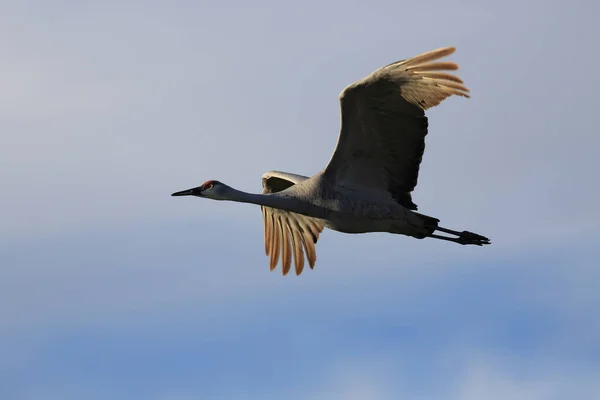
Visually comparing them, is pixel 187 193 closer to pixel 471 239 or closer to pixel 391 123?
pixel 391 123

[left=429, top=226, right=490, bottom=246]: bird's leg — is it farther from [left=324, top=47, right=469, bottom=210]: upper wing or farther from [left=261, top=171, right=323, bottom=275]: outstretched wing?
[left=261, top=171, right=323, bottom=275]: outstretched wing

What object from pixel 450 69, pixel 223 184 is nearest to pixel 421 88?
pixel 450 69

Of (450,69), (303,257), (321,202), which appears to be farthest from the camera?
(303,257)

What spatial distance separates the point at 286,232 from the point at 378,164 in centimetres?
300

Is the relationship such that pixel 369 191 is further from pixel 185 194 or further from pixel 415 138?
pixel 185 194

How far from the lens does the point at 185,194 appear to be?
21.8m

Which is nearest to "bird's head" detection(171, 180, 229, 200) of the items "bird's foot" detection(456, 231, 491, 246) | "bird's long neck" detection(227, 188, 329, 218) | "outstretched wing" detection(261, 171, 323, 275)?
"bird's long neck" detection(227, 188, 329, 218)

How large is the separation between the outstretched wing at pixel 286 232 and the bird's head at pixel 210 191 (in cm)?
166

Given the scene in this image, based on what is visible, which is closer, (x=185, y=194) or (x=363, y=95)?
(x=363, y=95)

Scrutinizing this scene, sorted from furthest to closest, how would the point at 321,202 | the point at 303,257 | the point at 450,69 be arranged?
the point at 303,257, the point at 321,202, the point at 450,69

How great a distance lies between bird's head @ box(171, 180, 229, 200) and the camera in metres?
21.6

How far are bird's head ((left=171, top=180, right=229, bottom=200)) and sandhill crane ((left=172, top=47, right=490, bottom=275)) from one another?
0.05ft

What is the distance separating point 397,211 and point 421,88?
2061mm

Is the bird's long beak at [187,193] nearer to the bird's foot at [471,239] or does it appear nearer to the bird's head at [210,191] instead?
the bird's head at [210,191]
